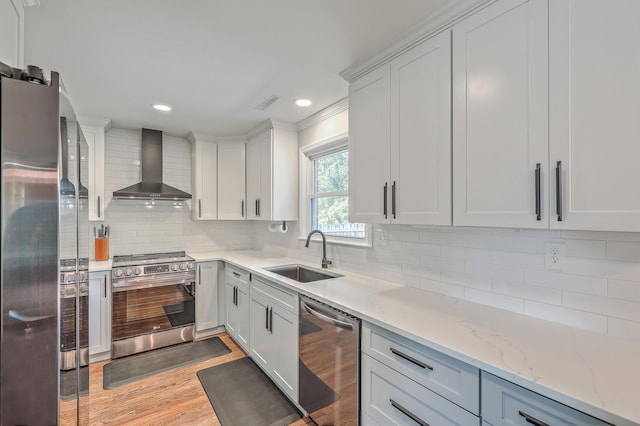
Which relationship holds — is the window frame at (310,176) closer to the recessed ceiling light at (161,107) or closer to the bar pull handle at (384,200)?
the bar pull handle at (384,200)

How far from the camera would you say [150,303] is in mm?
→ 3082

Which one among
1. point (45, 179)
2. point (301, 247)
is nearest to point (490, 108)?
point (45, 179)

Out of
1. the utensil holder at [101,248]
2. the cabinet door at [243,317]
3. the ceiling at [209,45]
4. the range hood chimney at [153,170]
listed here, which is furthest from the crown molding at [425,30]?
the utensil holder at [101,248]

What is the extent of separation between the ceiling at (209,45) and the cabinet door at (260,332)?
182 cm

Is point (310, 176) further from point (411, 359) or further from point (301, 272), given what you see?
point (411, 359)

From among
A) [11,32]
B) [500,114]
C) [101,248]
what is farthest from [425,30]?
[101,248]

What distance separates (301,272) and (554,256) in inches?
83.3

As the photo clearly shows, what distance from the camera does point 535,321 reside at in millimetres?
1438

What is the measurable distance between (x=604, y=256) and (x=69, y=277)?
2.06 meters

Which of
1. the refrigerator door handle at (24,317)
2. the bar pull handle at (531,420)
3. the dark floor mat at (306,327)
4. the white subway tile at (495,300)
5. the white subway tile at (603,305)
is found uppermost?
the refrigerator door handle at (24,317)

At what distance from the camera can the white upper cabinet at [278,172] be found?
10.7 ft

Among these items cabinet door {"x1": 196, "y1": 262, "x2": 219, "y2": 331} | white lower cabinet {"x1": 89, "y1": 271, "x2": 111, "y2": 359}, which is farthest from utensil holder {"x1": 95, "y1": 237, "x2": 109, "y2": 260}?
cabinet door {"x1": 196, "y1": 262, "x2": 219, "y2": 331}

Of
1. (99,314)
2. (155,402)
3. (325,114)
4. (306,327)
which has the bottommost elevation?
(155,402)

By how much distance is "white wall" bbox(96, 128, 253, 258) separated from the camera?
11.6 feet
